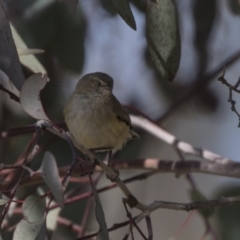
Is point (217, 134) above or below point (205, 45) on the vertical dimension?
below

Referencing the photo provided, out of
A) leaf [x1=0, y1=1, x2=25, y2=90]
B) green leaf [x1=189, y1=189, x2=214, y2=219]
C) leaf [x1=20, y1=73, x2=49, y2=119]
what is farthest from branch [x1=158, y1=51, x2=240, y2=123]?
leaf [x1=20, y1=73, x2=49, y2=119]

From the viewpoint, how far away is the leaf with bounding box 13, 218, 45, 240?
1.30m

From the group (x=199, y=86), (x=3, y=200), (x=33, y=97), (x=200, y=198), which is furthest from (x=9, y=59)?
(x=199, y=86)

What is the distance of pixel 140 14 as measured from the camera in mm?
2078

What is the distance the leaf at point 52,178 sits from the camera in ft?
3.49

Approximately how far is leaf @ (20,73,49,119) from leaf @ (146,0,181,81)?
510mm

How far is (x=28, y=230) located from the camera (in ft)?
4.30

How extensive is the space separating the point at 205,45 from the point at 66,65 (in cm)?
61

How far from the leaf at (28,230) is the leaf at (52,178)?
0.78ft

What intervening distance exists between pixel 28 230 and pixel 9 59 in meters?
0.38

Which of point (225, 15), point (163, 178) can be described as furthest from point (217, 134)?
point (225, 15)

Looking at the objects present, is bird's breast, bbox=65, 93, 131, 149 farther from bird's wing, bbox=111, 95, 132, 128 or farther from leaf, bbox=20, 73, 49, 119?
leaf, bbox=20, 73, 49, 119

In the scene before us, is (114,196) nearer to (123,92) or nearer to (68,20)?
(123,92)

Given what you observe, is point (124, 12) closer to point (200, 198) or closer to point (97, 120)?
point (97, 120)
